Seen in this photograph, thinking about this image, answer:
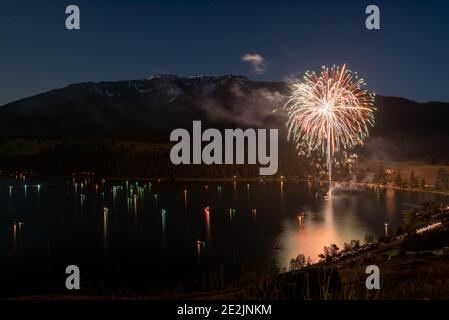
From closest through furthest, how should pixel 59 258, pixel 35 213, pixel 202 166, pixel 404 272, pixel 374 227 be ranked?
pixel 404 272 < pixel 59 258 < pixel 374 227 < pixel 35 213 < pixel 202 166

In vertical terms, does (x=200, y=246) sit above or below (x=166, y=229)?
below

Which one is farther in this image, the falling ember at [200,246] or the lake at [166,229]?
the falling ember at [200,246]

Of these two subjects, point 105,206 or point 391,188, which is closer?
point 105,206

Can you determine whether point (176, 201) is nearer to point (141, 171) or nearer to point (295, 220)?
point (295, 220)

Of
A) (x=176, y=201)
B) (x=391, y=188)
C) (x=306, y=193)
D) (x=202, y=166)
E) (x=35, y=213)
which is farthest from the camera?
(x=202, y=166)

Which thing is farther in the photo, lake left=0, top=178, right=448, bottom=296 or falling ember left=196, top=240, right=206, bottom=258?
falling ember left=196, top=240, right=206, bottom=258
